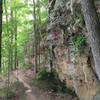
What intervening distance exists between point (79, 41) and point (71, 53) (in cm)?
144

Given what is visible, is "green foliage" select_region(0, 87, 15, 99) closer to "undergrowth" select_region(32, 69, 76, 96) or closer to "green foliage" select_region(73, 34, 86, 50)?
"undergrowth" select_region(32, 69, 76, 96)

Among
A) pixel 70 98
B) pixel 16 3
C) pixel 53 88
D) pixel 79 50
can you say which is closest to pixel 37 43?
pixel 16 3

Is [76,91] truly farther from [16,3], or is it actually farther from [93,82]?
[16,3]

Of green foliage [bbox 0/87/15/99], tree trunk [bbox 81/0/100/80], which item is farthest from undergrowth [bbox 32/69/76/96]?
tree trunk [bbox 81/0/100/80]

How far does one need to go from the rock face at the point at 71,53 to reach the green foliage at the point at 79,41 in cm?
20

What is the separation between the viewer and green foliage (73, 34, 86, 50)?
10469 mm

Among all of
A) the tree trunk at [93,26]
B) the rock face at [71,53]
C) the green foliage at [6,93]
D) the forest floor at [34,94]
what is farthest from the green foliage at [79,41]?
the green foliage at [6,93]

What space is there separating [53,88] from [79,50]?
16.3ft

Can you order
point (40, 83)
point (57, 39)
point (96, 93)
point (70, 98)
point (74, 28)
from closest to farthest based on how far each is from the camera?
1. point (96, 93)
2. point (74, 28)
3. point (70, 98)
4. point (57, 39)
5. point (40, 83)

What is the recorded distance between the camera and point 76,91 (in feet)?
39.3

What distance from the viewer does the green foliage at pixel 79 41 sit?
1047cm

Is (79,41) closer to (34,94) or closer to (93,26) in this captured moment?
(93,26)

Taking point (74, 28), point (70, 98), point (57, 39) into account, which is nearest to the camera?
point (74, 28)

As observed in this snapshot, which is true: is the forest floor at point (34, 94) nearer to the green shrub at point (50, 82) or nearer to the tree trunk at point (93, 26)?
the green shrub at point (50, 82)
